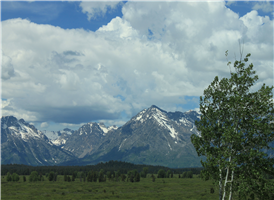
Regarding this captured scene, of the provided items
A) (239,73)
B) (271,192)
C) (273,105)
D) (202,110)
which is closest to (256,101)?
(273,105)

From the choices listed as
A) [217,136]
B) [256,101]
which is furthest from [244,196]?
[256,101]

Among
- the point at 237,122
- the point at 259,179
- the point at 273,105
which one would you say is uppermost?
the point at 273,105

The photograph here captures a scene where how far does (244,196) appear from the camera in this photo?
38344 millimetres

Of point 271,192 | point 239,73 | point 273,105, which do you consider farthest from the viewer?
point 239,73

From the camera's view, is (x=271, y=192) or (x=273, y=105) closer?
(x=271, y=192)

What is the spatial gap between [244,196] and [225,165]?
5.46 metres

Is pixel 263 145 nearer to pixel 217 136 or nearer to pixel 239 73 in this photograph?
pixel 217 136

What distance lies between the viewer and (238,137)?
3738cm

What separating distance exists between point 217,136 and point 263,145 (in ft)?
22.8

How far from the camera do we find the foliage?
37.7 m

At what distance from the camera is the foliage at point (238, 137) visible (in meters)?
37.7

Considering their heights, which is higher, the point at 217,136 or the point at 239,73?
the point at 239,73

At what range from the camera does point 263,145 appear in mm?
38375

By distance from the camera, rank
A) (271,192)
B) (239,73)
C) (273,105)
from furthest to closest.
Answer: (239,73)
(273,105)
(271,192)
